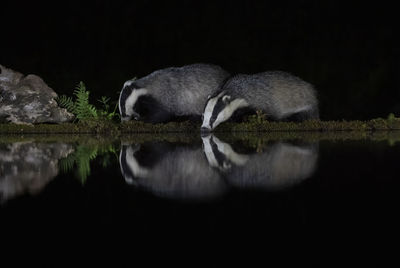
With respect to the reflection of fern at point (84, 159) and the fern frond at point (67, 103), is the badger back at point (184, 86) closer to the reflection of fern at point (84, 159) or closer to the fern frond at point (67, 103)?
the fern frond at point (67, 103)

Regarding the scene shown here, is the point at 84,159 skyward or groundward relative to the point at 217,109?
groundward

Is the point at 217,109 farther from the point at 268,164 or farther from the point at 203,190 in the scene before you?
the point at 203,190

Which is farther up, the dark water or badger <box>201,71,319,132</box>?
badger <box>201,71,319,132</box>

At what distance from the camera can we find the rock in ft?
21.8

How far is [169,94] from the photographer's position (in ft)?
21.4

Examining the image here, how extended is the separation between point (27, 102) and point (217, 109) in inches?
86.0

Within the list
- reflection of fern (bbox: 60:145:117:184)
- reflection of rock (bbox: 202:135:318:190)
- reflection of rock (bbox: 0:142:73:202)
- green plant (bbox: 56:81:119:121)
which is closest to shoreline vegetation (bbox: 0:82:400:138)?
green plant (bbox: 56:81:119:121)

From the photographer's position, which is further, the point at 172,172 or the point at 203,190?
the point at 172,172

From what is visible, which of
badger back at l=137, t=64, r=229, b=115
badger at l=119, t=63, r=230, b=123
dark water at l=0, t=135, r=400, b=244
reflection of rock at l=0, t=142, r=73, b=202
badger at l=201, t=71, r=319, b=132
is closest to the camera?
dark water at l=0, t=135, r=400, b=244

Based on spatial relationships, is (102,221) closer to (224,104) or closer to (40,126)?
(224,104)

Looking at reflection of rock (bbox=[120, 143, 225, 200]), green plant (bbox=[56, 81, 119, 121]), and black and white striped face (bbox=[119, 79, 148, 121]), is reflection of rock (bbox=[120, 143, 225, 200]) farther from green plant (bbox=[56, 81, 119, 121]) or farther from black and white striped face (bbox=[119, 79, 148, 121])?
green plant (bbox=[56, 81, 119, 121])

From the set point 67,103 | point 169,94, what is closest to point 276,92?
point 169,94

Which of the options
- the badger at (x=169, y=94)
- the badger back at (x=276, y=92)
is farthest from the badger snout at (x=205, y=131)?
the badger at (x=169, y=94)

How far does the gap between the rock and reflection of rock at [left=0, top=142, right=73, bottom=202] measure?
1.61 m
